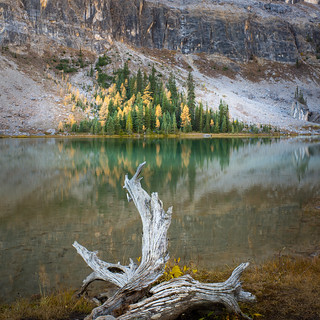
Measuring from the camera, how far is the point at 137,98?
106m

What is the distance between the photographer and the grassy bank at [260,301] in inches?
182

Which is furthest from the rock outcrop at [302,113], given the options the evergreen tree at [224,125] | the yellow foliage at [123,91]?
the yellow foliage at [123,91]

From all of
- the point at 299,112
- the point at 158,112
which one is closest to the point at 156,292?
the point at 158,112

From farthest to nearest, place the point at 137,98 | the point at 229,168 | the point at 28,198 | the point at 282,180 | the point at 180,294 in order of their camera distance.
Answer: the point at 137,98, the point at 229,168, the point at 282,180, the point at 28,198, the point at 180,294

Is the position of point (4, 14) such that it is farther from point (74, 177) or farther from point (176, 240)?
point (176, 240)

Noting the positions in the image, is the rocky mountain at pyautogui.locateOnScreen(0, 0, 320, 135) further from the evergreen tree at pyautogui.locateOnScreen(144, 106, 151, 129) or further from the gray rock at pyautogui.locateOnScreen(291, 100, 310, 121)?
the evergreen tree at pyautogui.locateOnScreen(144, 106, 151, 129)

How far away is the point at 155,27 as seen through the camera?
17512 centimetres

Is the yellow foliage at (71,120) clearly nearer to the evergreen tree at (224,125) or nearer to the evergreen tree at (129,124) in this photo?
the evergreen tree at (129,124)

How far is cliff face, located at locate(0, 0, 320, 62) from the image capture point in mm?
136625

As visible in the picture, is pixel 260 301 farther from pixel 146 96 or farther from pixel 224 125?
pixel 146 96

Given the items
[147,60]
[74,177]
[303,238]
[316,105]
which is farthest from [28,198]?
[316,105]

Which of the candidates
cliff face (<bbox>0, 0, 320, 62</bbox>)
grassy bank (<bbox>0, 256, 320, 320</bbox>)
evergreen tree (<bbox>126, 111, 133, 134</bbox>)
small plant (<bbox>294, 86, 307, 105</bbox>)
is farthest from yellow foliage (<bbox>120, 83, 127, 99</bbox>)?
grassy bank (<bbox>0, 256, 320, 320</bbox>)

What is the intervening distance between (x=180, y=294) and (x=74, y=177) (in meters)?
17.7

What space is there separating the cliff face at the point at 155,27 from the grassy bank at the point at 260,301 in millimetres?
141152
